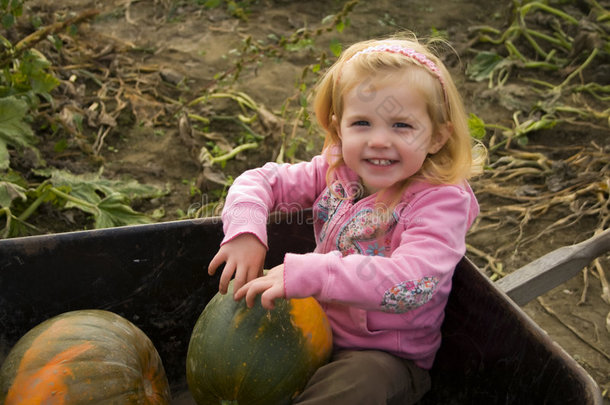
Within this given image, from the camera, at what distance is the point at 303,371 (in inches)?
72.7

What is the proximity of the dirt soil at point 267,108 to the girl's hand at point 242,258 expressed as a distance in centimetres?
151

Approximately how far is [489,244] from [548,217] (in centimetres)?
42

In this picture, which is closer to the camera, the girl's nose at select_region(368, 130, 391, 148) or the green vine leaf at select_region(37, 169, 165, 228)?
the girl's nose at select_region(368, 130, 391, 148)

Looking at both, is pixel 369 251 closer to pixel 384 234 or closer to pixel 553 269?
pixel 384 234

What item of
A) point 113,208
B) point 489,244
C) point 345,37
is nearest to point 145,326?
point 113,208

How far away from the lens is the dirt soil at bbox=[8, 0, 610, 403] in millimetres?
3174

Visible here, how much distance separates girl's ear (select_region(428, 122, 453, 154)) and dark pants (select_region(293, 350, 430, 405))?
66 centimetres

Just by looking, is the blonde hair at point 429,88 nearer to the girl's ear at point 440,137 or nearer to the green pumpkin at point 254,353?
the girl's ear at point 440,137

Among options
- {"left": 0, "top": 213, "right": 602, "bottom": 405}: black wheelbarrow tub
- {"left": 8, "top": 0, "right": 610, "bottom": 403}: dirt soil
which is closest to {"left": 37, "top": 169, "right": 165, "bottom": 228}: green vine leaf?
{"left": 8, "top": 0, "right": 610, "bottom": 403}: dirt soil

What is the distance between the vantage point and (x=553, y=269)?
2.15 metres

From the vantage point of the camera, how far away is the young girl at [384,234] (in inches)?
68.5

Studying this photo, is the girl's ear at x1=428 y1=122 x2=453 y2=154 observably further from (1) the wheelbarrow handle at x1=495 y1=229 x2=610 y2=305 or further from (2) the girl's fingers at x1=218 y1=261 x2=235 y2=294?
(2) the girl's fingers at x1=218 y1=261 x2=235 y2=294

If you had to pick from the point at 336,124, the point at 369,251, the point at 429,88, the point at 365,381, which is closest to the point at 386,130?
the point at 429,88

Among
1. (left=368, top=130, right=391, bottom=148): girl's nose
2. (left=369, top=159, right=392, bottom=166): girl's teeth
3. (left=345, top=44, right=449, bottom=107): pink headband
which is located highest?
(left=345, top=44, right=449, bottom=107): pink headband
